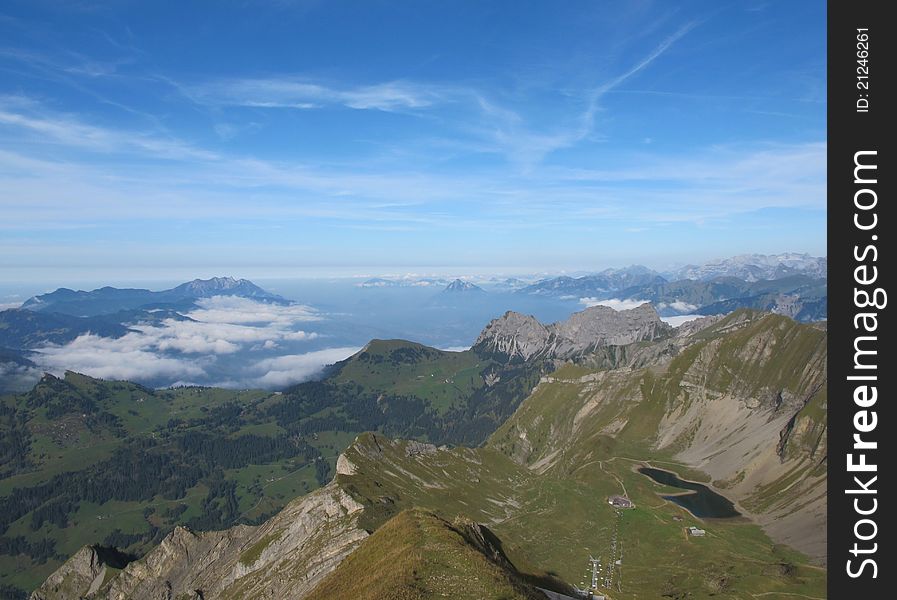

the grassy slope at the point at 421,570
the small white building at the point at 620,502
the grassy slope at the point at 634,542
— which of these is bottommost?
the small white building at the point at 620,502

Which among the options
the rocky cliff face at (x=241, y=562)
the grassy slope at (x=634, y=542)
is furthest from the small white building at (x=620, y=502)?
the rocky cliff face at (x=241, y=562)

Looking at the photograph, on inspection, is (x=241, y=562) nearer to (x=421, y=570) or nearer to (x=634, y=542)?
(x=634, y=542)

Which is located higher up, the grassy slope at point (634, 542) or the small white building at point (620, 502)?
the grassy slope at point (634, 542)

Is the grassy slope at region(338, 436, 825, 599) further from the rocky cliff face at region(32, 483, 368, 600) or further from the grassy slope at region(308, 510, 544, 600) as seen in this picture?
the grassy slope at region(308, 510, 544, 600)

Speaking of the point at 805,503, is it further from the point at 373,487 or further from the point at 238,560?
the point at 238,560

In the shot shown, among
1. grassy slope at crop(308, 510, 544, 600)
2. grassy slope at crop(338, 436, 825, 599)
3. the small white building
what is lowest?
the small white building

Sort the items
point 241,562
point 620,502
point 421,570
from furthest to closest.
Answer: point 620,502 < point 241,562 < point 421,570

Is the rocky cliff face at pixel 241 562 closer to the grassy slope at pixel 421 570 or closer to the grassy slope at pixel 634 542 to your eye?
the grassy slope at pixel 634 542

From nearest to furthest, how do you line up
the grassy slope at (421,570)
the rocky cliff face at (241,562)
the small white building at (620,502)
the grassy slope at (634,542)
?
the grassy slope at (421,570) < the rocky cliff face at (241,562) < the grassy slope at (634,542) < the small white building at (620,502)

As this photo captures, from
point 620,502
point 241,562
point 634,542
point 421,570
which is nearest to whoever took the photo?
point 421,570

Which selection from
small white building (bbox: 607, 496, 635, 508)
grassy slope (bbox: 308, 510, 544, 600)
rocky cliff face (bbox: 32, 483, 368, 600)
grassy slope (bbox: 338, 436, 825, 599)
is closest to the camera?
grassy slope (bbox: 308, 510, 544, 600)

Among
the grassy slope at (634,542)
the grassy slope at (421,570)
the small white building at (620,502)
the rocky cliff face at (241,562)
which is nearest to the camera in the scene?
the grassy slope at (421,570)

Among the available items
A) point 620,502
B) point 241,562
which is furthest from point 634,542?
point 241,562

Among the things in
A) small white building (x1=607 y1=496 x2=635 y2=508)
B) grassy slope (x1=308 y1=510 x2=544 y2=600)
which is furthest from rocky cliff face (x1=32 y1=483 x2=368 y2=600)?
small white building (x1=607 y1=496 x2=635 y2=508)
